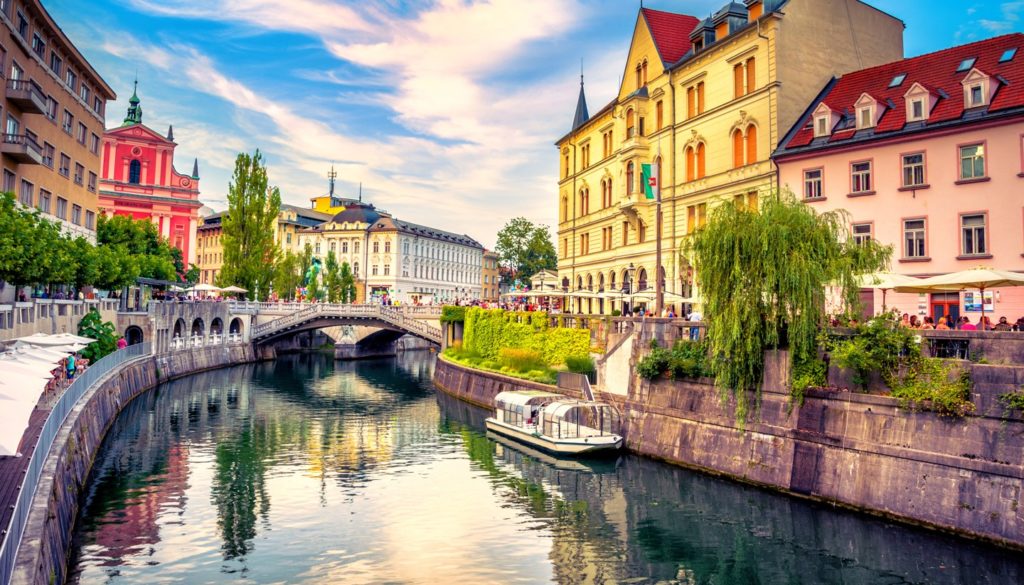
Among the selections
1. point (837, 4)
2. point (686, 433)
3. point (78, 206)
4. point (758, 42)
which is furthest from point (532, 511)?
point (78, 206)

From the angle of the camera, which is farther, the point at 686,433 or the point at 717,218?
the point at 686,433

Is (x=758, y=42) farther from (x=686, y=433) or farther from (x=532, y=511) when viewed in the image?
(x=532, y=511)

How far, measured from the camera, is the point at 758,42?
4241 cm

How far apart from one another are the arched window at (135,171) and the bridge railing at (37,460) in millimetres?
61925

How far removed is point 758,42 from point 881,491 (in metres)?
29.2

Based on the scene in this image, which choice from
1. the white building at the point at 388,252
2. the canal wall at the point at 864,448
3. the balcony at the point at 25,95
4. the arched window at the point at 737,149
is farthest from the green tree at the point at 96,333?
the white building at the point at 388,252

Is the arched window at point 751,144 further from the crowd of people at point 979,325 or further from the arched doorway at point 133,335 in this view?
the arched doorway at point 133,335

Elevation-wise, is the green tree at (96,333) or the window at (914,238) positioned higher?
the window at (914,238)

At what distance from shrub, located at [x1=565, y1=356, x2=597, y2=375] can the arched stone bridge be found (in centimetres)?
3351

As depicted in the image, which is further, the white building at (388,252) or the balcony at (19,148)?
the white building at (388,252)

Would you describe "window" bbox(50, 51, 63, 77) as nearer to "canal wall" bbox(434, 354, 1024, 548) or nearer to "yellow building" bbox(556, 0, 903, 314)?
"yellow building" bbox(556, 0, 903, 314)

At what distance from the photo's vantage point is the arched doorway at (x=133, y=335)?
202ft

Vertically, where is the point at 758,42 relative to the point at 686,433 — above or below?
Result: above

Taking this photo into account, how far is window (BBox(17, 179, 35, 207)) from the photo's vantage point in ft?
149
